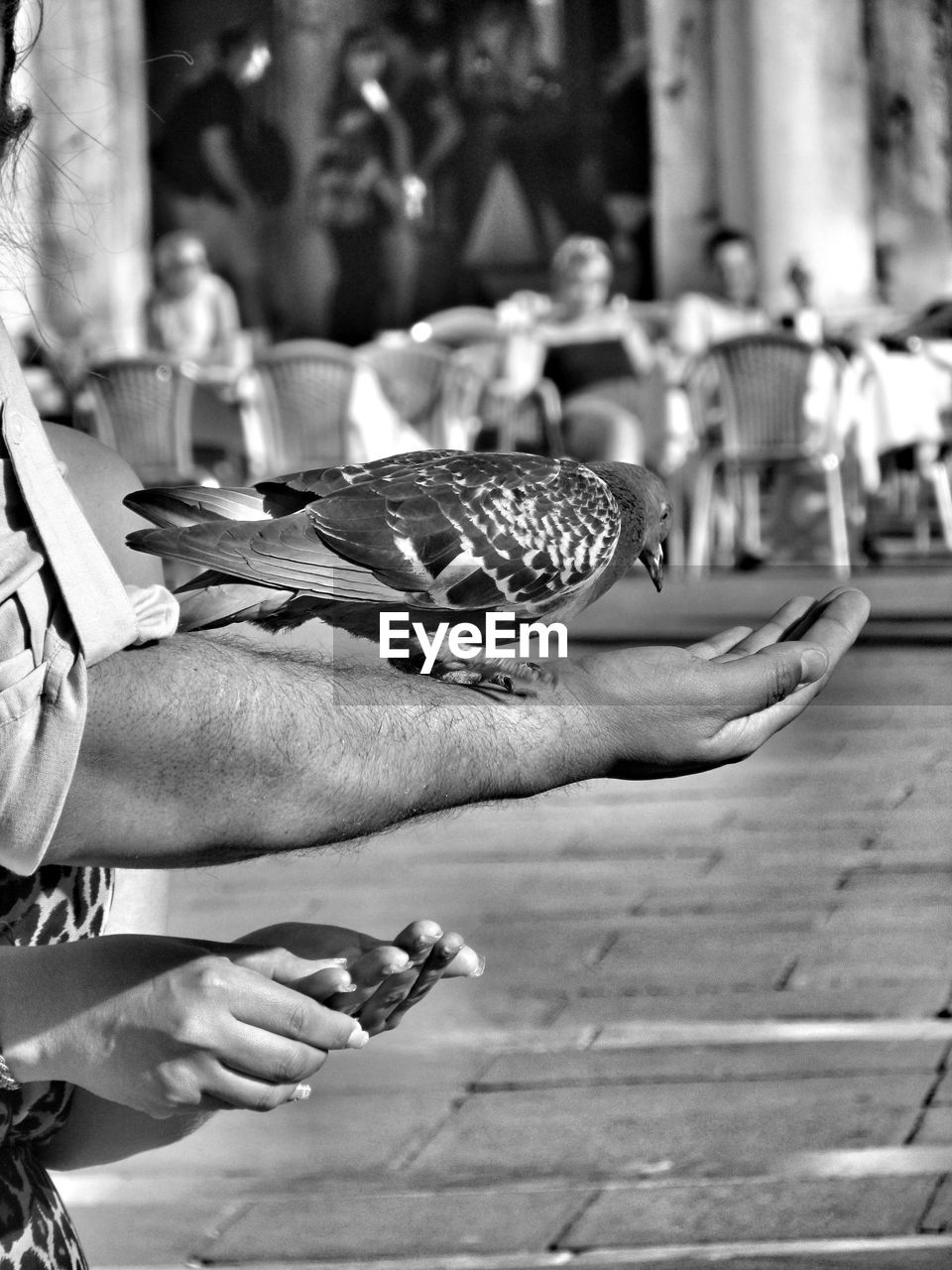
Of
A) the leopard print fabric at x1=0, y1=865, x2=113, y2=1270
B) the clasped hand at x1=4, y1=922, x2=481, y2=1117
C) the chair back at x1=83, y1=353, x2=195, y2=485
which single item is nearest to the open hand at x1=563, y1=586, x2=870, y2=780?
the clasped hand at x1=4, y1=922, x2=481, y2=1117

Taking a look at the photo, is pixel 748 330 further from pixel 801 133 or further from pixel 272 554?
pixel 272 554

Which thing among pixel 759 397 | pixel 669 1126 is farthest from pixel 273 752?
pixel 669 1126

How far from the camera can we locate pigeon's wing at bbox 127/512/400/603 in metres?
0.56

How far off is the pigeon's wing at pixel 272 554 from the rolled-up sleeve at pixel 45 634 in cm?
2

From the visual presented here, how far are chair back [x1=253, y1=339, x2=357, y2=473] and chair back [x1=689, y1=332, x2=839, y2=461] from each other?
0.19 m

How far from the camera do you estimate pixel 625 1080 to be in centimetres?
227

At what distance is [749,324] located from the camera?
42.6 inches

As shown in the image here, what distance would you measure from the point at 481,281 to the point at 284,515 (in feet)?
1.37

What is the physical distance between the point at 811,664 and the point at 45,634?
0.83 ft

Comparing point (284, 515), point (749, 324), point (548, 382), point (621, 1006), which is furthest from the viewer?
point (621, 1006)

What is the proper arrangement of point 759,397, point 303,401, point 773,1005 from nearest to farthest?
point 759,397 → point 303,401 → point 773,1005

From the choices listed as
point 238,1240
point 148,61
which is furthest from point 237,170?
point 238,1240

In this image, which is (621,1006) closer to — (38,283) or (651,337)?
(651,337)

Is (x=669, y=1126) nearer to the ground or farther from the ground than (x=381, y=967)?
nearer to the ground
